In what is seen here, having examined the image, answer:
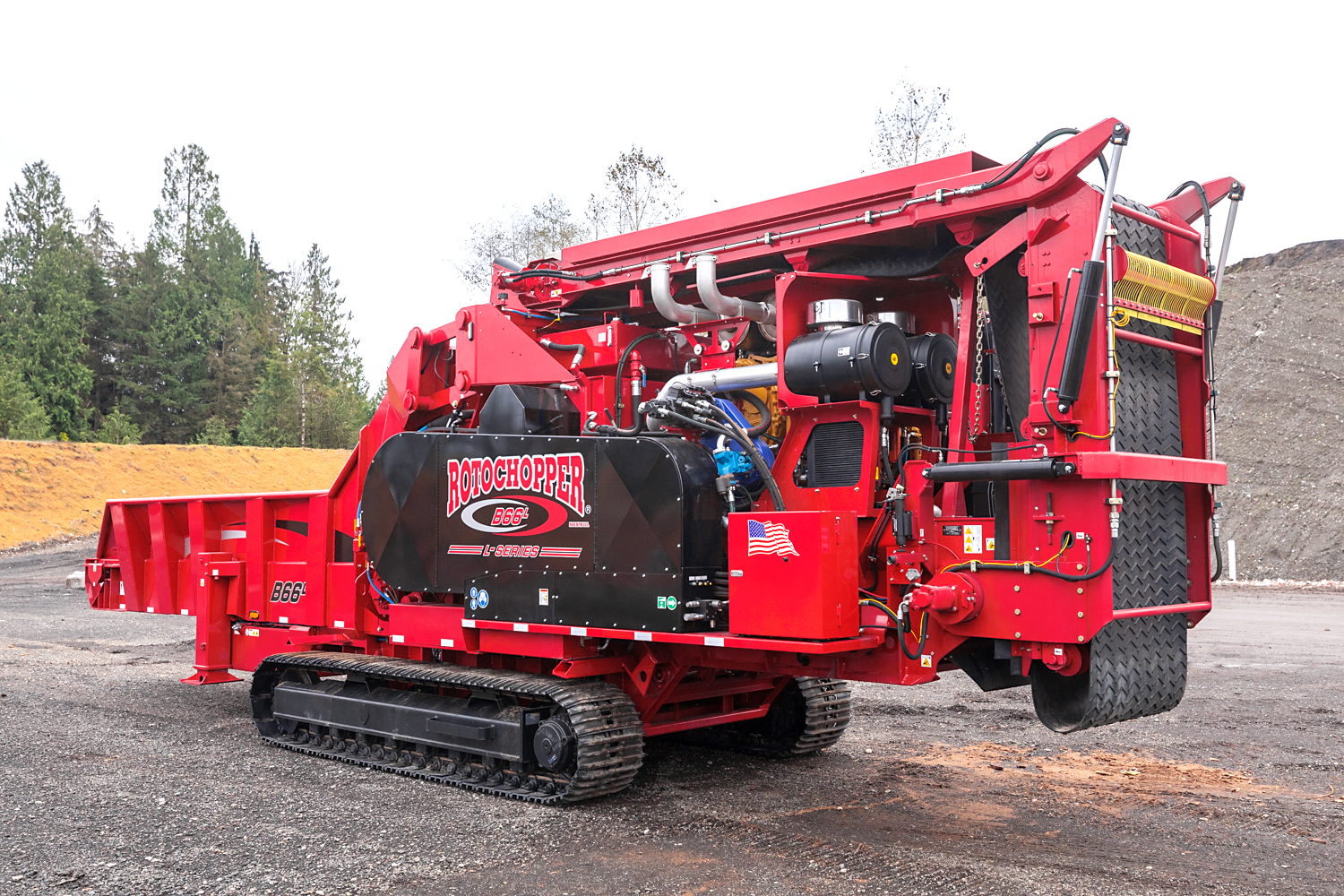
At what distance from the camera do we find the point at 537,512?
6719mm

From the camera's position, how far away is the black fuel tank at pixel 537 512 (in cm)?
612

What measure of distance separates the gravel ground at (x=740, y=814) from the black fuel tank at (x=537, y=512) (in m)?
1.24

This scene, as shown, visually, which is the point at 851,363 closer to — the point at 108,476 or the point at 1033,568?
the point at 1033,568

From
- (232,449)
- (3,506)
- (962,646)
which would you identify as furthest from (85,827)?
(232,449)

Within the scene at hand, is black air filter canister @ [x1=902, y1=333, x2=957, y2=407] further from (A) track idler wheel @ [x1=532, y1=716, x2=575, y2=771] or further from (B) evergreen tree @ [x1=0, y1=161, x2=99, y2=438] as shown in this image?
(B) evergreen tree @ [x1=0, y1=161, x2=99, y2=438]

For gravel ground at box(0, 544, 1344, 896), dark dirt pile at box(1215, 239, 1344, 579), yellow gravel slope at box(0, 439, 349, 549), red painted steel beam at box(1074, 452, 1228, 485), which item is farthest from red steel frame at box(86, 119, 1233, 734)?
yellow gravel slope at box(0, 439, 349, 549)

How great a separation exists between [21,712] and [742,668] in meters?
6.30

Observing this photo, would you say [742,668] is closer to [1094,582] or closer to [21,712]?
[1094,582]

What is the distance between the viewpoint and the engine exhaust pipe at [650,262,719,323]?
6773 mm

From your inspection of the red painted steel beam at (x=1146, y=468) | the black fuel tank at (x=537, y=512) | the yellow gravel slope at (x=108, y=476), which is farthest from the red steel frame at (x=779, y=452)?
the yellow gravel slope at (x=108, y=476)

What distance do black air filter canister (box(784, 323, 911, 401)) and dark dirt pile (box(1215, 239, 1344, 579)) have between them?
22771 millimetres

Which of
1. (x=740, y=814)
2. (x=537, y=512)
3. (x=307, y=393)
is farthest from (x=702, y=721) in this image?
(x=307, y=393)

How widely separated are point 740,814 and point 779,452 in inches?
79.2

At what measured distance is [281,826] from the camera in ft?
19.2
